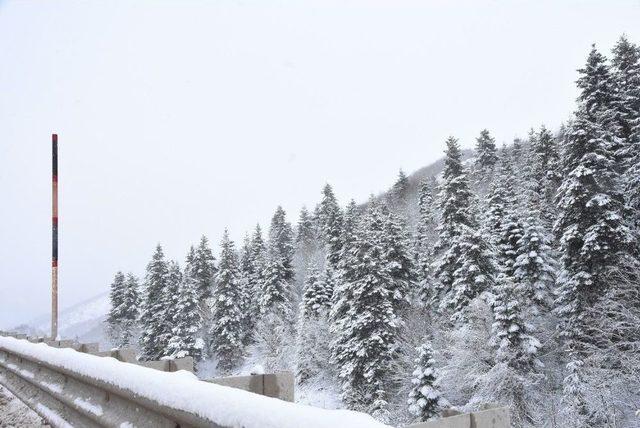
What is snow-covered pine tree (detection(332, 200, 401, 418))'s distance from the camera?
122ft

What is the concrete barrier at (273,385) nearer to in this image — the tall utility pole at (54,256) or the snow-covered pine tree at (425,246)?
the tall utility pole at (54,256)

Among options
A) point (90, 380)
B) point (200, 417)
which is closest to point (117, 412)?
point (90, 380)

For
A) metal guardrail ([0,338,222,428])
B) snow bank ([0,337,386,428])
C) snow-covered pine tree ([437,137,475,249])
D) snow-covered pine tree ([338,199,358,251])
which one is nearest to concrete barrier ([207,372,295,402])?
snow bank ([0,337,386,428])

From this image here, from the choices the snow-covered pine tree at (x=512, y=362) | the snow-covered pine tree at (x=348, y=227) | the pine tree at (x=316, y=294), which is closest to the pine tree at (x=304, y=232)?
the snow-covered pine tree at (x=348, y=227)

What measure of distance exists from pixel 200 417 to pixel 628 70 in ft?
138

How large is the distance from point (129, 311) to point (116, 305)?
8.59 ft

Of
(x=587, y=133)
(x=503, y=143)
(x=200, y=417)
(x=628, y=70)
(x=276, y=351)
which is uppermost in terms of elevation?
Result: (x=503, y=143)

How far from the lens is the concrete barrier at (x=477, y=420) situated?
1901mm

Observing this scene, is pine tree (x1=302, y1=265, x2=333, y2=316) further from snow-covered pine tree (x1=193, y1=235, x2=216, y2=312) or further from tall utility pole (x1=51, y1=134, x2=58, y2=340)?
tall utility pole (x1=51, y1=134, x2=58, y2=340)

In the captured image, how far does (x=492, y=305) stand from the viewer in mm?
33719

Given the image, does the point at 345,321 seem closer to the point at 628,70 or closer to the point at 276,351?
the point at 276,351

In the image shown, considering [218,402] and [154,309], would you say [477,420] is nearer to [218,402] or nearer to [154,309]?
[218,402]

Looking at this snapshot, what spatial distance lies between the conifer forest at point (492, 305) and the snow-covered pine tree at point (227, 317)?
19 centimetres

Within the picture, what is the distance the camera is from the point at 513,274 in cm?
3672
